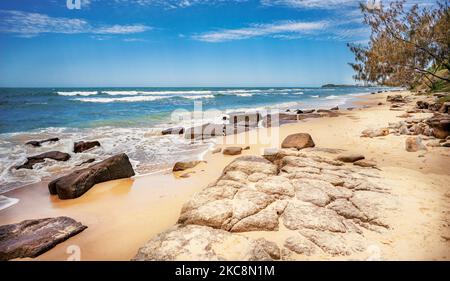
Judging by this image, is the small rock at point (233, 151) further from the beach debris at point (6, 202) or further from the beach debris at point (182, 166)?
the beach debris at point (6, 202)

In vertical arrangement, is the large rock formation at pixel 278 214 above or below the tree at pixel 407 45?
below

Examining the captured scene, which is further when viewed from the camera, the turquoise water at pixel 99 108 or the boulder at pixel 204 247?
the turquoise water at pixel 99 108

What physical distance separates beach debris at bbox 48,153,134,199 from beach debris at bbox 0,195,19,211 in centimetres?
64

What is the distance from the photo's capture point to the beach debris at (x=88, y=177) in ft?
17.5

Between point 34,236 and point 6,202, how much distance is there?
248cm

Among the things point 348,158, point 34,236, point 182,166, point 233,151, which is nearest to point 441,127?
point 348,158

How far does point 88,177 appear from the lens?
5727mm

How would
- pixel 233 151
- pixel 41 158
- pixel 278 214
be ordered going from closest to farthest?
pixel 278 214 < pixel 233 151 < pixel 41 158

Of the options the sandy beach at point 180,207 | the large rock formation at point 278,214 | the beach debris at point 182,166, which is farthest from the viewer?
the beach debris at point 182,166

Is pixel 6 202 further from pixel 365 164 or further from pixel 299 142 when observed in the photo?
pixel 365 164

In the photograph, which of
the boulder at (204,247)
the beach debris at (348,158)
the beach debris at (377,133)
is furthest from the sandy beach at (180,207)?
the beach debris at (377,133)

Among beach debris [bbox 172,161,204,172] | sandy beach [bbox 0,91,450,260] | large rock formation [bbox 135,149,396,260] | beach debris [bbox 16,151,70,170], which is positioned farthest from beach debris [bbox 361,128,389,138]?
beach debris [bbox 16,151,70,170]

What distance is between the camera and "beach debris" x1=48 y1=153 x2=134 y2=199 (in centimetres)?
533

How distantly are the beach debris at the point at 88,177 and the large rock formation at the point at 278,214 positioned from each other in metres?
2.95
